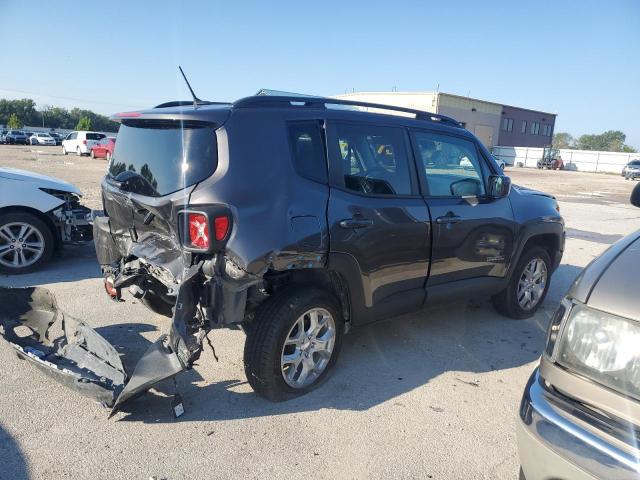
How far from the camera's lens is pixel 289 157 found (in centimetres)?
315

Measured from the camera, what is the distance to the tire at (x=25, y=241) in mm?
5648

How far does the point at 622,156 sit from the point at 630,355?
6479 centimetres

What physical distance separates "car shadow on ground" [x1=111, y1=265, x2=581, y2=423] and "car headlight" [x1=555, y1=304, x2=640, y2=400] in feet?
5.38

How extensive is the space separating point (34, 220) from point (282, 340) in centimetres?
428

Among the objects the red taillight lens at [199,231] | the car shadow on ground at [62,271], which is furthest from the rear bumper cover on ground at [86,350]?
the car shadow on ground at [62,271]

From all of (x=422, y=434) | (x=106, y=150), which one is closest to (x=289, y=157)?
(x=422, y=434)

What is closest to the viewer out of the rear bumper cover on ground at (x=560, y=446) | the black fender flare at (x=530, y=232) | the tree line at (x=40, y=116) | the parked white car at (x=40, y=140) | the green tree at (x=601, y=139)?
the rear bumper cover on ground at (x=560, y=446)

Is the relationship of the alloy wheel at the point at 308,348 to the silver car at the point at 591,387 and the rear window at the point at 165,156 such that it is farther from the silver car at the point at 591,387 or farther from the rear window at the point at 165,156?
the silver car at the point at 591,387

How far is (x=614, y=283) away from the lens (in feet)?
6.43

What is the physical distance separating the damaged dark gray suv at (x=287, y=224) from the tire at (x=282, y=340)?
0.01 m

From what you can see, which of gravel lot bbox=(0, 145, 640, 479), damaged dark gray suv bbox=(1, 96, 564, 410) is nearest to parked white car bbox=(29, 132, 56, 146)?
gravel lot bbox=(0, 145, 640, 479)

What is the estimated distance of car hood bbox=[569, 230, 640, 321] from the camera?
1848 millimetres

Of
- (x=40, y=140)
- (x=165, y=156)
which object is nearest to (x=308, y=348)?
(x=165, y=156)

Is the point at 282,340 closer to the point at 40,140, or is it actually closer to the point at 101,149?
the point at 101,149
